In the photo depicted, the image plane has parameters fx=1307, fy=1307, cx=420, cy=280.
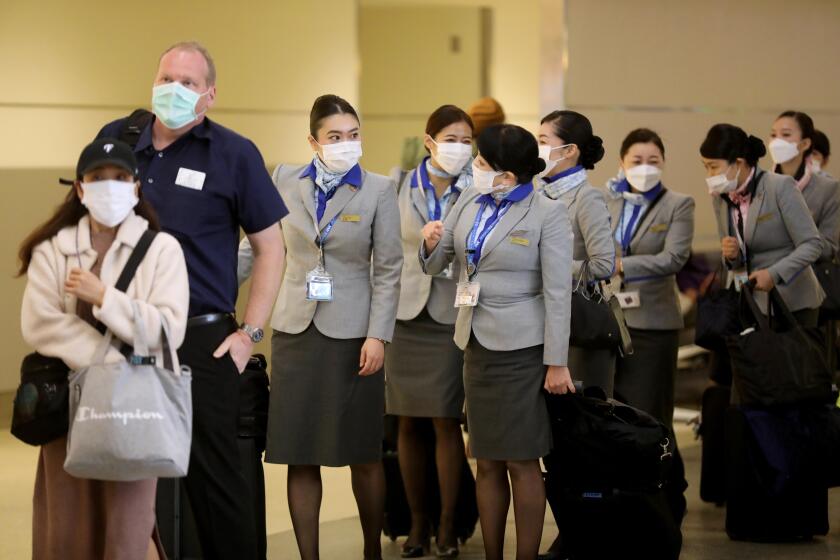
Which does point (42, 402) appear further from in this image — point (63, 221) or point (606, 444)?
point (606, 444)

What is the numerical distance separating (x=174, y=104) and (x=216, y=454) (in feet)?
3.03

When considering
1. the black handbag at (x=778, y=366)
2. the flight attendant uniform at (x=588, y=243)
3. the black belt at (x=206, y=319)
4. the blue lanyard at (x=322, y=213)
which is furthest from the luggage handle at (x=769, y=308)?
the black belt at (x=206, y=319)

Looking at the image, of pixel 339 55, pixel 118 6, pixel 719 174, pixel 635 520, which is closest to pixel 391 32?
pixel 339 55

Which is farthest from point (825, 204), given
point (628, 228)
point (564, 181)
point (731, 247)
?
point (564, 181)

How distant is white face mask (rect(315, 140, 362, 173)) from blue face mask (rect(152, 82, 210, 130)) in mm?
915

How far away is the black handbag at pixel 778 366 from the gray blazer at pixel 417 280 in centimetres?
117

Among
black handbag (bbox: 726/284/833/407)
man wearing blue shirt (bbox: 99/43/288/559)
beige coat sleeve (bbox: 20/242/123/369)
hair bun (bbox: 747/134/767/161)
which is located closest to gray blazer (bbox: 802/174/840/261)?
hair bun (bbox: 747/134/767/161)

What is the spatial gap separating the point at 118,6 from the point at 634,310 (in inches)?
143

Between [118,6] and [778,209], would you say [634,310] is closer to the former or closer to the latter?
[778,209]

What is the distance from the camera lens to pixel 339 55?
789 cm

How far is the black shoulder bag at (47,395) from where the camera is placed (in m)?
3.06

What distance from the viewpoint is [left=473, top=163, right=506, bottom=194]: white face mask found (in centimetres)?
430

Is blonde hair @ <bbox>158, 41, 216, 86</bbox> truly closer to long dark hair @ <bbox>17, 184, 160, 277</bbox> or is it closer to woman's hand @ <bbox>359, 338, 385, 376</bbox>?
long dark hair @ <bbox>17, 184, 160, 277</bbox>

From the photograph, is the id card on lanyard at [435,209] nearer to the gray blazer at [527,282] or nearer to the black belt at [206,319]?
the gray blazer at [527,282]
